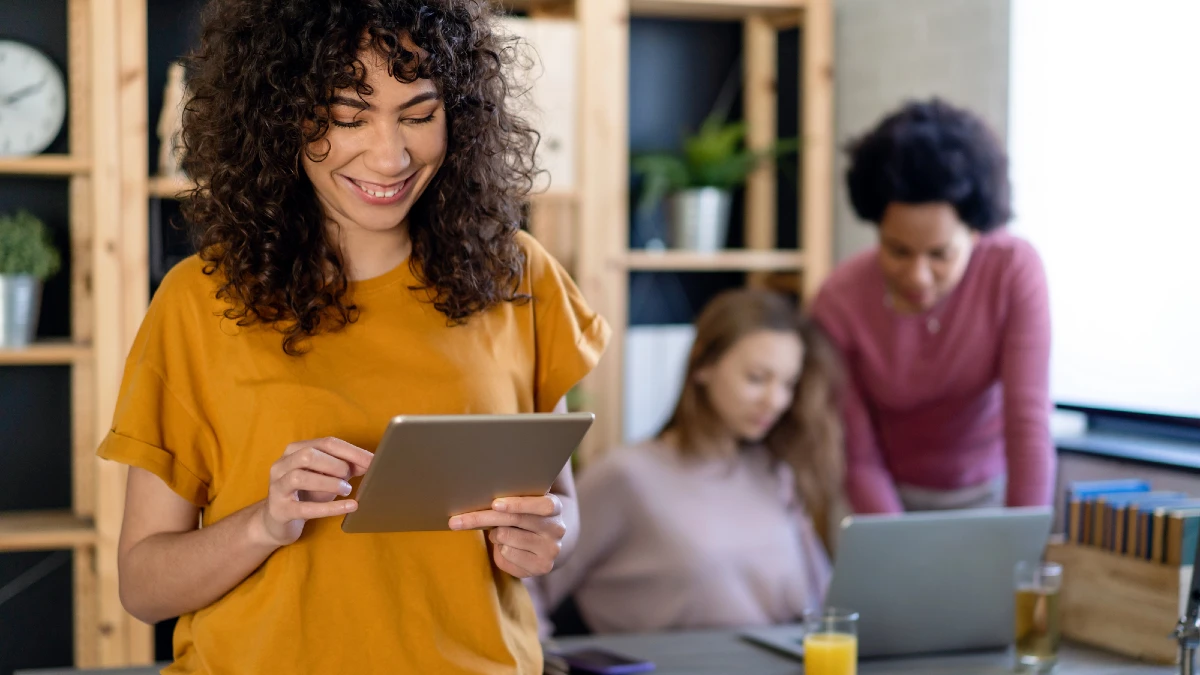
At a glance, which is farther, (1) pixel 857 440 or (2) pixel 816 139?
(2) pixel 816 139

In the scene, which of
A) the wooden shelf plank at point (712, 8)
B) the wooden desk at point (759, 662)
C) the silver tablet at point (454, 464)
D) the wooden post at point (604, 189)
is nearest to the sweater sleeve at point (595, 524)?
the wooden post at point (604, 189)

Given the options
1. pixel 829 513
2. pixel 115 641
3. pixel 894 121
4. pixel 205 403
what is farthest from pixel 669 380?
pixel 205 403

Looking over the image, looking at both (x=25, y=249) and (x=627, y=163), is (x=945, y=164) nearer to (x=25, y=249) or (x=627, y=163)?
(x=627, y=163)

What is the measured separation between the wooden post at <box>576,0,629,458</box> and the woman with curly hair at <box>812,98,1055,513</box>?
24.1 inches

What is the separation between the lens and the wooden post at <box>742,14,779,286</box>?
3.57 m

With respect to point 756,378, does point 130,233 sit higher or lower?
higher

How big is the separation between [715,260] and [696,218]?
0.13 meters

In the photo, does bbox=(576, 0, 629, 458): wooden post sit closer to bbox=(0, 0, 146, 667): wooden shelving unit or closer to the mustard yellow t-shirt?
bbox=(0, 0, 146, 667): wooden shelving unit

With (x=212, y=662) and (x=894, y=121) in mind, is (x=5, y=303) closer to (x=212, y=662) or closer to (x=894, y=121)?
Answer: (x=212, y=662)

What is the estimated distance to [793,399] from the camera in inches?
112

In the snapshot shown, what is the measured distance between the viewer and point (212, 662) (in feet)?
4.26

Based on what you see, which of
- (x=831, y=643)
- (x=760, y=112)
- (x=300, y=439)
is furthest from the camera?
(x=760, y=112)

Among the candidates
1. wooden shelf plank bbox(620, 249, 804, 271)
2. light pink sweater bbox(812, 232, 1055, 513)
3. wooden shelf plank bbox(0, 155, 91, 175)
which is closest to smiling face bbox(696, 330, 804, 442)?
light pink sweater bbox(812, 232, 1055, 513)

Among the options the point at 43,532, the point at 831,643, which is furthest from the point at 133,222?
the point at 831,643
